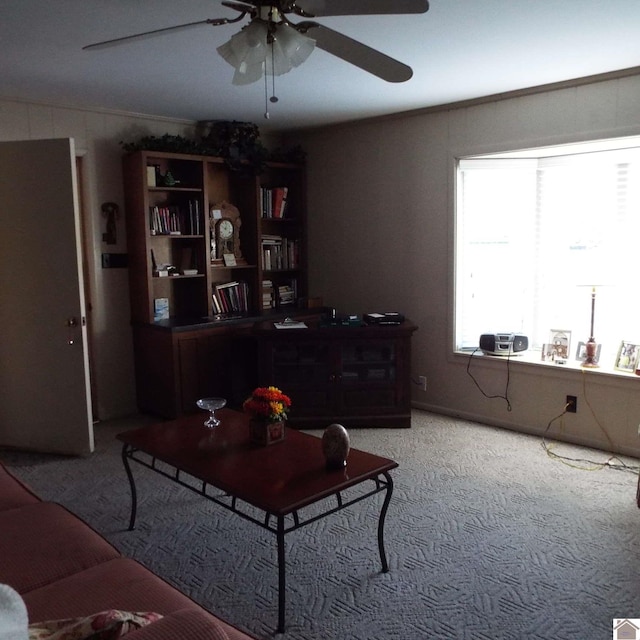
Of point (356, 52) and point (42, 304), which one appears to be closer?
point (356, 52)

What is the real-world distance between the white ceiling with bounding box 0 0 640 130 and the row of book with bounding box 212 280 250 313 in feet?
4.67

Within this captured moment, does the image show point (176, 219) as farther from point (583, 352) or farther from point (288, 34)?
point (583, 352)

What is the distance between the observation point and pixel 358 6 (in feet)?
5.84

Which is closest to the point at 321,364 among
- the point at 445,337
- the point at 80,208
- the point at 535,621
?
the point at 445,337

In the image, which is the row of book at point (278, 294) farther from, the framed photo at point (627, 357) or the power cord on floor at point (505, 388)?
the framed photo at point (627, 357)

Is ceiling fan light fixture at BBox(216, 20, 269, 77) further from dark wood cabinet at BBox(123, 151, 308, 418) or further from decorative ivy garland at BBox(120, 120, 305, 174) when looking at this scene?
decorative ivy garland at BBox(120, 120, 305, 174)

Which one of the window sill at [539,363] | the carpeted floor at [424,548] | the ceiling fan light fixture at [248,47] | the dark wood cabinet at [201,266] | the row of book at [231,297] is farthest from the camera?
the row of book at [231,297]

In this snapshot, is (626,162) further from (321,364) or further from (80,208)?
(80,208)

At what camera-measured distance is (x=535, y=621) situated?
2180 mm

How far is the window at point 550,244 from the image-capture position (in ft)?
12.9

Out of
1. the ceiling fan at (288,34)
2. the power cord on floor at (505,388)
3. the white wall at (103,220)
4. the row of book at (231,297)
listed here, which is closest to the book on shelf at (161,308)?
the white wall at (103,220)

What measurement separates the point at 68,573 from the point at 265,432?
40.5 inches

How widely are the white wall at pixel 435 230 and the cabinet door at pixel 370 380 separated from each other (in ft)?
1.68

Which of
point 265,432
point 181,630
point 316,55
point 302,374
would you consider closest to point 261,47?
point 316,55
